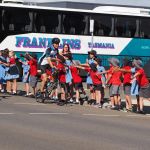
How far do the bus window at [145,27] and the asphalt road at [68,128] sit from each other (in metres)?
16.5

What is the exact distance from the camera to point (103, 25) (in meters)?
34.9

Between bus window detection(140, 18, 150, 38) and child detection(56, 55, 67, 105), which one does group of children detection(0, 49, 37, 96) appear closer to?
child detection(56, 55, 67, 105)

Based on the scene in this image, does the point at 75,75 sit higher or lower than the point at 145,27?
lower

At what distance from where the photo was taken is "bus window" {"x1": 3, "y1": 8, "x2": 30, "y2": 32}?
32.3 m

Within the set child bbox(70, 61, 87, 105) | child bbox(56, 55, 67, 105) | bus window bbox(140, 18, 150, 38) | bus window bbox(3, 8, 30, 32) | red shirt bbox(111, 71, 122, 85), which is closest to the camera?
red shirt bbox(111, 71, 122, 85)

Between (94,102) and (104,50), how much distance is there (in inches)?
532

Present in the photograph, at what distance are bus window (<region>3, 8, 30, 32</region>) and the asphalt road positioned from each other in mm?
12416

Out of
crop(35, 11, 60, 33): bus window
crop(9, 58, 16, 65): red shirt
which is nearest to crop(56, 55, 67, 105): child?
crop(9, 58, 16, 65): red shirt

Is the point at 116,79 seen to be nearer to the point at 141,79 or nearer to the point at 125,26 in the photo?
the point at 141,79

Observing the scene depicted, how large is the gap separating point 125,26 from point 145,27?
137 cm

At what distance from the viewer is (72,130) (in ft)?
45.2

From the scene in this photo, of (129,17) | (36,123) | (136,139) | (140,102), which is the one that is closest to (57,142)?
(136,139)

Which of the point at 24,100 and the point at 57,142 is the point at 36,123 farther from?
the point at 24,100

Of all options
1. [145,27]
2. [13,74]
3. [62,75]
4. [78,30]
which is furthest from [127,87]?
[145,27]
